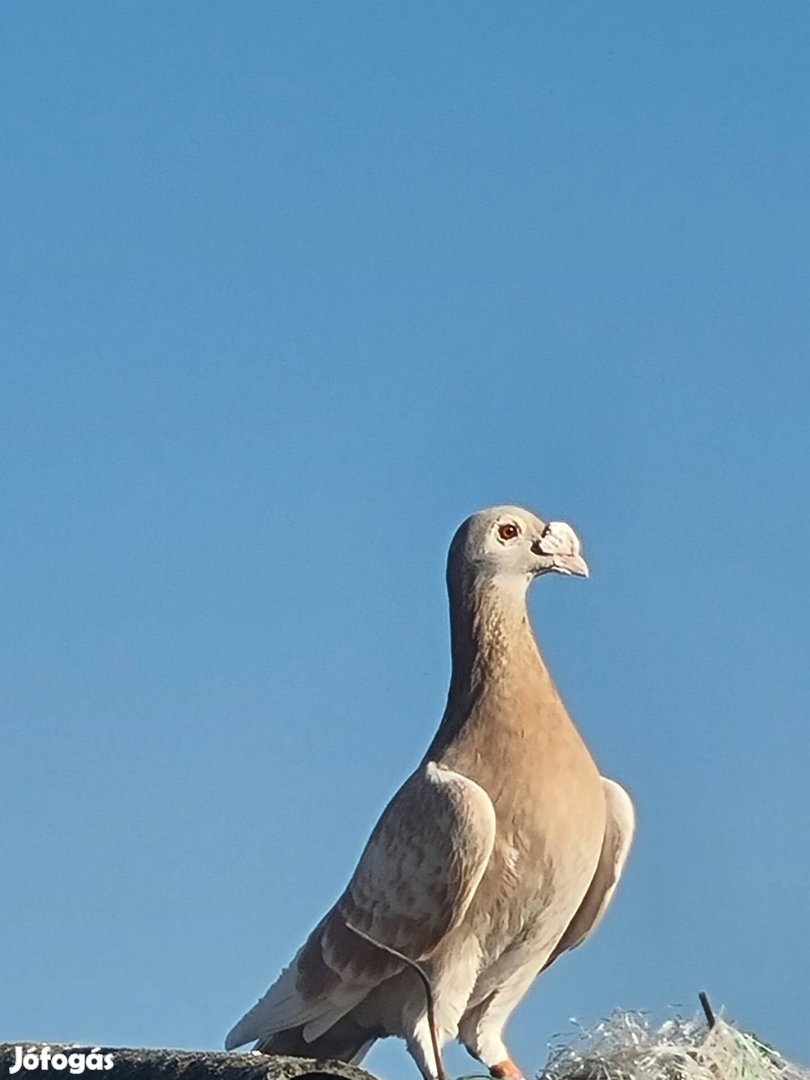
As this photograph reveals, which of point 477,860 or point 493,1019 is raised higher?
point 477,860

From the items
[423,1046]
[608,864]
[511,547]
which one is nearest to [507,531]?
[511,547]

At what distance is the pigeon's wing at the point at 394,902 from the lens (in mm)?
6570

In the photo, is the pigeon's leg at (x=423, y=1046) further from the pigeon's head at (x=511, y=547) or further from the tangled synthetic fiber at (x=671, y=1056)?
the pigeon's head at (x=511, y=547)

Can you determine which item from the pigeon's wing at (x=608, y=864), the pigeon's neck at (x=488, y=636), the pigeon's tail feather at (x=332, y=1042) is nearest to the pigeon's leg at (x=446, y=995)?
the pigeon's tail feather at (x=332, y=1042)

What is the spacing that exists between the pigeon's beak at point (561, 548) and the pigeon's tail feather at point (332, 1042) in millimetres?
1831

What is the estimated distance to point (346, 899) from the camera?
22.9 ft

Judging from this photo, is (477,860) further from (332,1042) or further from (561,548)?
(561,548)

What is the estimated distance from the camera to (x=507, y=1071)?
6.60 m

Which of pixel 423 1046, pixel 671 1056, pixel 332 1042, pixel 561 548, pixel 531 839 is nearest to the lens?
pixel 671 1056

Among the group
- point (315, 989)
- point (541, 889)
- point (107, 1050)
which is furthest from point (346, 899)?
point (107, 1050)

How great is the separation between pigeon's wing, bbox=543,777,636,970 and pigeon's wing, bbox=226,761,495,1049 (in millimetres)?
628

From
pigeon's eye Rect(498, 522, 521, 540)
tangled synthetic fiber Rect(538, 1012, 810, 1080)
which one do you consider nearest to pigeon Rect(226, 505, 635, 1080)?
pigeon's eye Rect(498, 522, 521, 540)

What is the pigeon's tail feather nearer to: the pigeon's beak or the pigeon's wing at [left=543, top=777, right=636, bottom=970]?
the pigeon's wing at [left=543, top=777, right=636, bottom=970]

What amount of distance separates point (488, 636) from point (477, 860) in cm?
86
